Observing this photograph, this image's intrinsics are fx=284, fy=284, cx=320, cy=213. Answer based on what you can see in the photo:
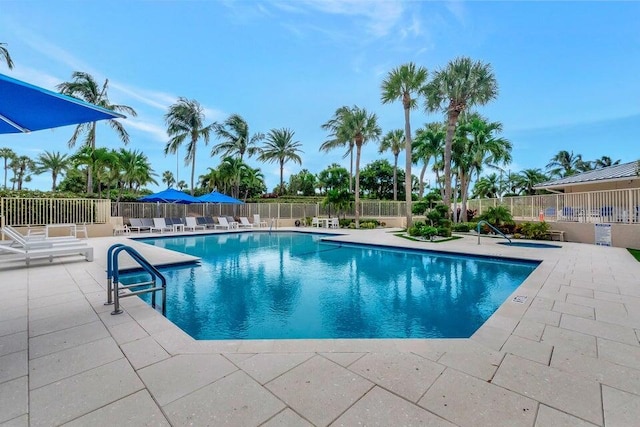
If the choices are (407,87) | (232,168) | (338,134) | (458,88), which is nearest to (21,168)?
(232,168)

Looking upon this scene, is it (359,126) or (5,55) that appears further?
(359,126)

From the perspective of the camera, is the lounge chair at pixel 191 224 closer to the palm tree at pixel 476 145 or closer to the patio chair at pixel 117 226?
the patio chair at pixel 117 226

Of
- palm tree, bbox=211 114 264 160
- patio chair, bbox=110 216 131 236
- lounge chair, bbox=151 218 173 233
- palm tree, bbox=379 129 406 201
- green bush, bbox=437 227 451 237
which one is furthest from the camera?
palm tree, bbox=379 129 406 201

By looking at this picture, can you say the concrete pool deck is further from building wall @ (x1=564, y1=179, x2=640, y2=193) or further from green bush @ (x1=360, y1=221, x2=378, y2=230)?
green bush @ (x1=360, y1=221, x2=378, y2=230)

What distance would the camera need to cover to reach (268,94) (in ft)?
64.7

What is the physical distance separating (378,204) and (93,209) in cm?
1681

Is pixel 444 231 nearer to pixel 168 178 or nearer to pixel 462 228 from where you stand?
pixel 462 228

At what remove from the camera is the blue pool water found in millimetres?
3955

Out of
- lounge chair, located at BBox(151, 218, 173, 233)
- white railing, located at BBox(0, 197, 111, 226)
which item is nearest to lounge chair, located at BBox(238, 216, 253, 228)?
lounge chair, located at BBox(151, 218, 173, 233)

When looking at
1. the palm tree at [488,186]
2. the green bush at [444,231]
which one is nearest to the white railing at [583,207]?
the green bush at [444,231]

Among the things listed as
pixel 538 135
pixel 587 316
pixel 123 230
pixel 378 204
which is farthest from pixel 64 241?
pixel 538 135

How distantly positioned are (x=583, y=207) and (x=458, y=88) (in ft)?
25.7

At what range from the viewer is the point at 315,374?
7.32ft

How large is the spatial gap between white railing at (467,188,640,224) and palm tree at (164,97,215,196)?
21.6 metres
